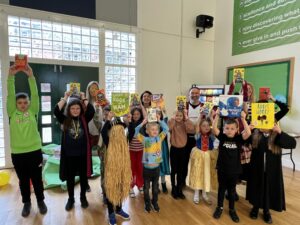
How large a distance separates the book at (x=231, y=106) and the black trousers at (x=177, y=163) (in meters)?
0.74

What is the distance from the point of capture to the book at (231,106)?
7.12 feet

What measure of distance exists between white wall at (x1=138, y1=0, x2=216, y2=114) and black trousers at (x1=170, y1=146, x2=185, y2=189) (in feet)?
8.12

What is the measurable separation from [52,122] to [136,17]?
111 inches

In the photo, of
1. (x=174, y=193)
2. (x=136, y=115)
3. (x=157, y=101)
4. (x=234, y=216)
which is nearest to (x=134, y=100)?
(x=136, y=115)

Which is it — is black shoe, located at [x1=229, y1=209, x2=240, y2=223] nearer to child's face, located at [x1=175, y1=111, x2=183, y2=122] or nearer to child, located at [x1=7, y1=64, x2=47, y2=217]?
child's face, located at [x1=175, y1=111, x2=183, y2=122]

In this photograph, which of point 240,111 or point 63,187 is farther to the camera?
point 63,187

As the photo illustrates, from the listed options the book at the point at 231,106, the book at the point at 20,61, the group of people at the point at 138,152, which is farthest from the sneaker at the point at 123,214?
the book at the point at 20,61

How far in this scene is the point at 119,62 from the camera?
185 inches

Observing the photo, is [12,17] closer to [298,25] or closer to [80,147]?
[80,147]

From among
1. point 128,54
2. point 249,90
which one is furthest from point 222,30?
point 249,90

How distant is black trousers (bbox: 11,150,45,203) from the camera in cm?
218

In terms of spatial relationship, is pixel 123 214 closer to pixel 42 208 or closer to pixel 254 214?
pixel 42 208

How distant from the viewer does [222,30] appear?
544 centimetres

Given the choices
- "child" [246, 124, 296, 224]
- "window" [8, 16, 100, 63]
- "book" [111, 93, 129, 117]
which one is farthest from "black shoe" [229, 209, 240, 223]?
"window" [8, 16, 100, 63]
